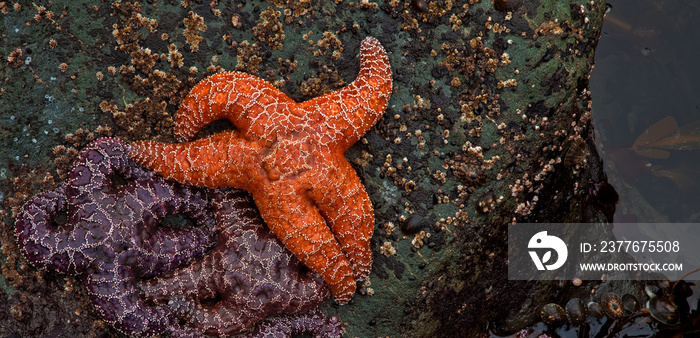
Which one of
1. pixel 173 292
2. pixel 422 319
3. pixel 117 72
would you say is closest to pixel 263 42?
pixel 117 72

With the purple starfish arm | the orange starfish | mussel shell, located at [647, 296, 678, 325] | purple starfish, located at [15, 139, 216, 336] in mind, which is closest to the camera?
the orange starfish

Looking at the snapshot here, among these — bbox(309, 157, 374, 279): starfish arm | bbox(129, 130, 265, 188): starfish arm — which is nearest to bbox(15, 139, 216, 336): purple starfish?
bbox(129, 130, 265, 188): starfish arm

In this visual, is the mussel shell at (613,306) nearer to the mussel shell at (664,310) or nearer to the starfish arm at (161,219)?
the mussel shell at (664,310)

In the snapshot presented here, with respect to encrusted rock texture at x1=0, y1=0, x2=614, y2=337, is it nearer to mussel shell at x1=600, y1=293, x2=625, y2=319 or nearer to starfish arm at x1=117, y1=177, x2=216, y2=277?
starfish arm at x1=117, y1=177, x2=216, y2=277

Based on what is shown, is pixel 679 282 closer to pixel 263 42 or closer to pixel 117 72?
pixel 263 42

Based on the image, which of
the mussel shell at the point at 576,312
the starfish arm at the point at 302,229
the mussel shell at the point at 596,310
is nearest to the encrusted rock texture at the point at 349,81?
the starfish arm at the point at 302,229
